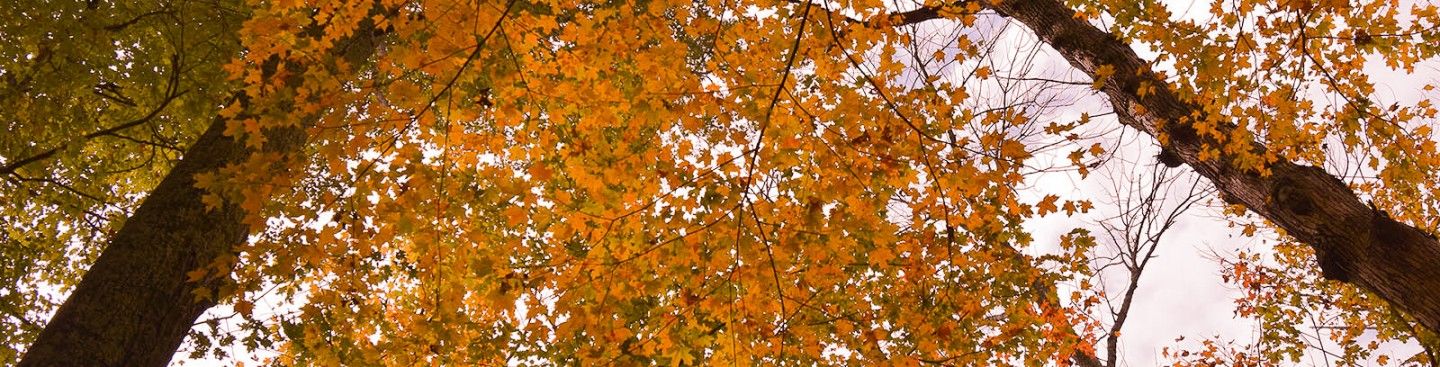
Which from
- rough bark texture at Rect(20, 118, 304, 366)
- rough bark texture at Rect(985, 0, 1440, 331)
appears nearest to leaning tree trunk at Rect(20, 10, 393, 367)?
rough bark texture at Rect(20, 118, 304, 366)

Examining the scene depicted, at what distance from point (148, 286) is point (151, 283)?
0.02m

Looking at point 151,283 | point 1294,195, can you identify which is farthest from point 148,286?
point 1294,195

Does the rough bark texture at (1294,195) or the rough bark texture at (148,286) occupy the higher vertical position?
the rough bark texture at (1294,195)

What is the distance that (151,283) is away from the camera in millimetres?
3275

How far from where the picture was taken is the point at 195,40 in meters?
4.86

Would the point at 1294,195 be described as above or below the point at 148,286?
above

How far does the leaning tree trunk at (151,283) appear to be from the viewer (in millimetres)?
3018

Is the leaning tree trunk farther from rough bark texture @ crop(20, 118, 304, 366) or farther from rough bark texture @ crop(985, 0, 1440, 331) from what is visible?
rough bark texture @ crop(985, 0, 1440, 331)

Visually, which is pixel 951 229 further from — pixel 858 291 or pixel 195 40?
pixel 195 40

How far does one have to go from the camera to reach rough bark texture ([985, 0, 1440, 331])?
3916 millimetres

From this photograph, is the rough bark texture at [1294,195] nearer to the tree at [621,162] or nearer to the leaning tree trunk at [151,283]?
the tree at [621,162]

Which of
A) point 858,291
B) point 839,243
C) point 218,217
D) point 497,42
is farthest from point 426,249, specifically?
point 858,291

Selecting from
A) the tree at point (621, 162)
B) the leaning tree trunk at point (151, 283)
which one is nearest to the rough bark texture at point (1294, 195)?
the tree at point (621, 162)

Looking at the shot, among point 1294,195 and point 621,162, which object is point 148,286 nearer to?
point 621,162
